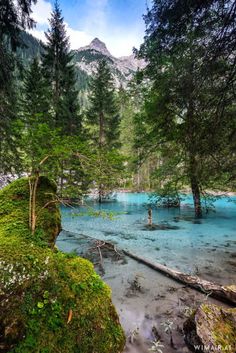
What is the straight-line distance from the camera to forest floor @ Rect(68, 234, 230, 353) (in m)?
2.77

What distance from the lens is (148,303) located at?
3814 millimetres

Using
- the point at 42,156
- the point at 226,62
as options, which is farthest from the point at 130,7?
the point at 42,156

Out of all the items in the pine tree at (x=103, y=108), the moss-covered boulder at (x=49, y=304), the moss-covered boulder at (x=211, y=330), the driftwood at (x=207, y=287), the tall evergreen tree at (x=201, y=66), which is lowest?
the driftwood at (x=207, y=287)

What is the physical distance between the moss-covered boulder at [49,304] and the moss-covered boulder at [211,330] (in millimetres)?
874

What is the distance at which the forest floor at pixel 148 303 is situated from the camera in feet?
9.09

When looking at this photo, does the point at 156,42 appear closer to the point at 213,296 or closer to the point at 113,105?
the point at 213,296

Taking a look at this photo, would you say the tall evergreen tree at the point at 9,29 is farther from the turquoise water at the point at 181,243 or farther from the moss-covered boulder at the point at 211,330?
the moss-covered boulder at the point at 211,330

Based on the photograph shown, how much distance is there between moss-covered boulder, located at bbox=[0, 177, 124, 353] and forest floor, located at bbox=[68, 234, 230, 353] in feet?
2.02

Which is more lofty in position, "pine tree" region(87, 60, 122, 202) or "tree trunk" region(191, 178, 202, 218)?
"pine tree" region(87, 60, 122, 202)

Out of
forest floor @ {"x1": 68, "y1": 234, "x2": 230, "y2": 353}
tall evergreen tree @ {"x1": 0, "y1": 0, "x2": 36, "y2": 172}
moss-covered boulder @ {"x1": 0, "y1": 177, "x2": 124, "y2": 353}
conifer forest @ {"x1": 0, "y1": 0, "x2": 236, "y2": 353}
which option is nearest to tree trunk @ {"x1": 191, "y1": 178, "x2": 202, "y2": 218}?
conifer forest @ {"x1": 0, "y1": 0, "x2": 236, "y2": 353}

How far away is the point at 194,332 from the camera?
2582mm

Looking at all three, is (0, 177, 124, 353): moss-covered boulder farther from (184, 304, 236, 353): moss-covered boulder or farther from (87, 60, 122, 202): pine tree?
(87, 60, 122, 202): pine tree

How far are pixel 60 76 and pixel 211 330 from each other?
2106 cm

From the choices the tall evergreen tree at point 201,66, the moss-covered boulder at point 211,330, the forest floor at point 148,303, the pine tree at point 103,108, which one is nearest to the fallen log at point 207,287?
the forest floor at point 148,303
